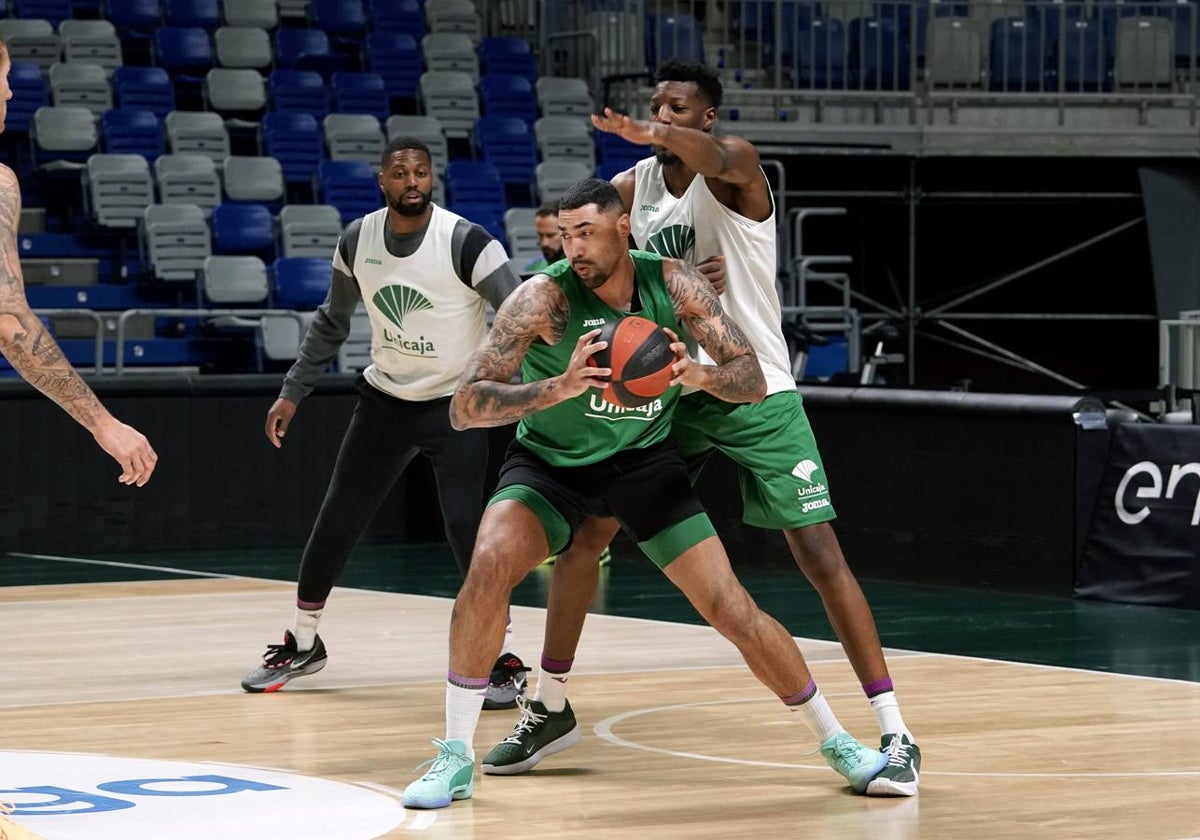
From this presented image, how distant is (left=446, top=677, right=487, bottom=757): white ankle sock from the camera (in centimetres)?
608

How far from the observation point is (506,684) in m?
8.11

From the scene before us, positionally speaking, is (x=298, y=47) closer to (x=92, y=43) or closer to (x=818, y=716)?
(x=92, y=43)

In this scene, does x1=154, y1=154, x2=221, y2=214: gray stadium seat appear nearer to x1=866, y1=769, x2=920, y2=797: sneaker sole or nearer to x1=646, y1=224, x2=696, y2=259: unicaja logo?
x1=646, y1=224, x2=696, y2=259: unicaja logo

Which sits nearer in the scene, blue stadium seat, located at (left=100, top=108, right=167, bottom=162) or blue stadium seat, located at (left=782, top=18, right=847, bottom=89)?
blue stadium seat, located at (left=100, top=108, right=167, bottom=162)

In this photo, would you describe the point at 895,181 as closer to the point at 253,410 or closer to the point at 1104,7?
the point at 1104,7

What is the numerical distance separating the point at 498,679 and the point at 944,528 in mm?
5010

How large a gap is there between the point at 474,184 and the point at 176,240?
2.89m

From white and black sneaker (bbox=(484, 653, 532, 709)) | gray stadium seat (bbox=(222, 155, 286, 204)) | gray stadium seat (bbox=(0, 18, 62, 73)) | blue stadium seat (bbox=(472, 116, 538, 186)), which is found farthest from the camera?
blue stadium seat (bbox=(472, 116, 538, 186))

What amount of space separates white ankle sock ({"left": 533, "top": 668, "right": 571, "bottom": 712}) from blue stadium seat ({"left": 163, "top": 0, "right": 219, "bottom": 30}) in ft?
43.9

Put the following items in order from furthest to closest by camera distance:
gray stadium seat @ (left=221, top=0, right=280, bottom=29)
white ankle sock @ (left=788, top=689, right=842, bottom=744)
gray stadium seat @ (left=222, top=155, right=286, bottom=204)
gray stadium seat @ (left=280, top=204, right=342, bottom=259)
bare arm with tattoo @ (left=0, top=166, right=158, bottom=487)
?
gray stadium seat @ (left=221, top=0, right=280, bottom=29) < gray stadium seat @ (left=222, top=155, right=286, bottom=204) < gray stadium seat @ (left=280, top=204, right=342, bottom=259) < white ankle sock @ (left=788, top=689, right=842, bottom=744) < bare arm with tattoo @ (left=0, top=166, right=158, bottom=487)

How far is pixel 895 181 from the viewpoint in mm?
21203

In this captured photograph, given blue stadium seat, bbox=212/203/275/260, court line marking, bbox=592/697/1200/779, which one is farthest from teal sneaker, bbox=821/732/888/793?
blue stadium seat, bbox=212/203/275/260

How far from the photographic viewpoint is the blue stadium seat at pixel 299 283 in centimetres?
1639

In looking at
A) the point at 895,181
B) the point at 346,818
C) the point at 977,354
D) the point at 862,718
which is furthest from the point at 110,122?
the point at 346,818
